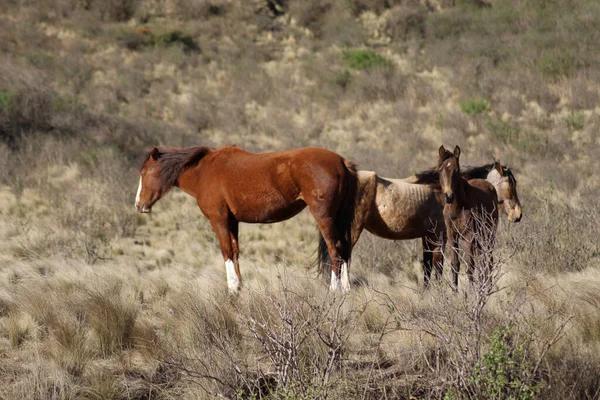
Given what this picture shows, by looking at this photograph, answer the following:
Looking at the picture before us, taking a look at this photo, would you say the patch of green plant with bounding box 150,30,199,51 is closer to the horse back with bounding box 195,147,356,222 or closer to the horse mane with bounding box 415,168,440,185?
the horse back with bounding box 195,147,356,222

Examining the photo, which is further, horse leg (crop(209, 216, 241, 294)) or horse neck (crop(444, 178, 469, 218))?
horse leg (crop(209, 216, 241, 294))

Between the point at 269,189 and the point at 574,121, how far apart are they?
14.9m

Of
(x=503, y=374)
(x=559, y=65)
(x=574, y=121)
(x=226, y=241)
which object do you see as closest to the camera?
(x=503, y=374)

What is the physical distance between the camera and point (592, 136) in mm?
17406

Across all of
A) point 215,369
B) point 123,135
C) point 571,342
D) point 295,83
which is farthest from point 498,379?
point 295,83

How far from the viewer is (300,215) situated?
42.2ft

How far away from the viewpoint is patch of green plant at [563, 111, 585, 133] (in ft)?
59.5

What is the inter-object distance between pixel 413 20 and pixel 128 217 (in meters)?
19.7

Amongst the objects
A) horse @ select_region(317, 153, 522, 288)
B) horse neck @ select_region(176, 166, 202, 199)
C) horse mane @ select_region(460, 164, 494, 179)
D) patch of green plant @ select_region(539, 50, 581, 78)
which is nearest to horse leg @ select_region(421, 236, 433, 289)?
horse @ select_region(317, 153, 522, 288)

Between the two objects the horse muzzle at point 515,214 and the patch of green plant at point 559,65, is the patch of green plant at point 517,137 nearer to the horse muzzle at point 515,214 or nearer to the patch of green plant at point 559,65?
the patch of green plant at point 559,65

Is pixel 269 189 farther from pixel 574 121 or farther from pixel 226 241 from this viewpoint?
pixel 574 121

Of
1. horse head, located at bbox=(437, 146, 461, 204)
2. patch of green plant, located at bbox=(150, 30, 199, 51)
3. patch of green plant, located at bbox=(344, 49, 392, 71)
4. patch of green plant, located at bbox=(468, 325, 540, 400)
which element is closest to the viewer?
patch of green plant, located at bbox=(468, 325, 540, 400)

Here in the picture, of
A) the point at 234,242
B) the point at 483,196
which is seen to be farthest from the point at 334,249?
the point at 483,196

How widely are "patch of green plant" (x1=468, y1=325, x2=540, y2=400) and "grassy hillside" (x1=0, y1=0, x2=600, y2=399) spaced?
0.02m
